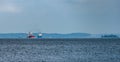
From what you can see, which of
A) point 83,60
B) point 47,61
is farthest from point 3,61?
point 83,60

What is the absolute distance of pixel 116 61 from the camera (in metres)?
84.9

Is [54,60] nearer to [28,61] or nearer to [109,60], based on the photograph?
[28,61]

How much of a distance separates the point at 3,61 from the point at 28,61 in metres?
4.84

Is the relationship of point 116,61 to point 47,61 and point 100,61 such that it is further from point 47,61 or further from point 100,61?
point 47,61

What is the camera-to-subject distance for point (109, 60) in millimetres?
87250

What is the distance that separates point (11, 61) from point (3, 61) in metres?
1.54

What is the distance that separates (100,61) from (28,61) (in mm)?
14009

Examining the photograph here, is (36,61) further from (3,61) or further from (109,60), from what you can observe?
(109,60)

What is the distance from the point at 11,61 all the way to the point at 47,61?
7.00 m

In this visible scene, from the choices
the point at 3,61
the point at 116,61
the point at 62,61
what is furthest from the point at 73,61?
the point at 3,61

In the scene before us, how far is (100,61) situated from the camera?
8575 cm

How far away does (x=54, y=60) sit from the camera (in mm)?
88625

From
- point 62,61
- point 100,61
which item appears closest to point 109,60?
point 100,61

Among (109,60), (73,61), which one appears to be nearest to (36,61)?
(73,61)
